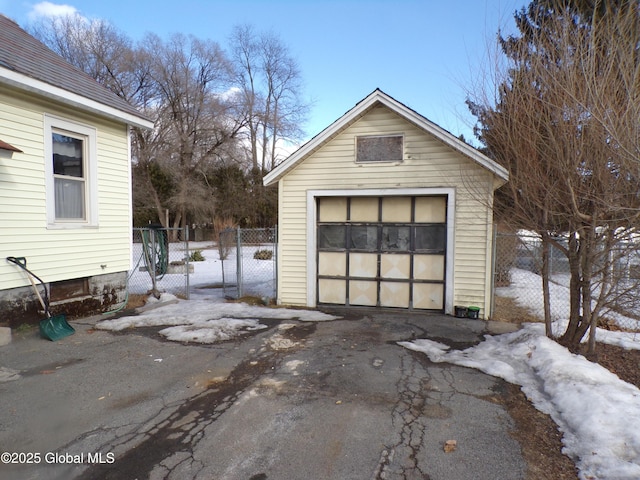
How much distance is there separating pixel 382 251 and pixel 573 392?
177 inches

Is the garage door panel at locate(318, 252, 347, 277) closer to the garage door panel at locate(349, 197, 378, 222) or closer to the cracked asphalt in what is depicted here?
the garage door panel at locate(349, 197, 378, 222)

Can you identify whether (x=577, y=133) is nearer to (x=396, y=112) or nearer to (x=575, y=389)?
(x=575, y=389)

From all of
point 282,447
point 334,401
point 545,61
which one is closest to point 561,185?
point 545,61

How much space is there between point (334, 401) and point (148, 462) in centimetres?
172

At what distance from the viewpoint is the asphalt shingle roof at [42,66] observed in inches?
221

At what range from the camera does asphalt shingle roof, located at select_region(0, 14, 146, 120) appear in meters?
5.62

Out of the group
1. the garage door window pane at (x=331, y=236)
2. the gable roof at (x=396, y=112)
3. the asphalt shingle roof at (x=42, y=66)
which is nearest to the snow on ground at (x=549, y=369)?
the garage door window pane at (x=331, y=236)

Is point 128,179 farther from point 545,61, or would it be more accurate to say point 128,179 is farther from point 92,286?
point 545,61

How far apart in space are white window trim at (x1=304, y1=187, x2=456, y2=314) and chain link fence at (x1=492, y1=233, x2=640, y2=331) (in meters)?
0.86

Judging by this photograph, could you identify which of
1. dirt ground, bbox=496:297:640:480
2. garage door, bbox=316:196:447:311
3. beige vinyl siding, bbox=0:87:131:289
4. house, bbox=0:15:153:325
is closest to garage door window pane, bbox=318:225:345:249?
garage door, bbox=316:196:447:311

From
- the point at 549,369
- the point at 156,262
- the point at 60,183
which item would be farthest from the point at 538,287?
the point at 60,183

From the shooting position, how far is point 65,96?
20.1ft

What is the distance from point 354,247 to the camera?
8023mm

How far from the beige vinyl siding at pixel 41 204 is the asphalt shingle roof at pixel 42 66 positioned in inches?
15.1
